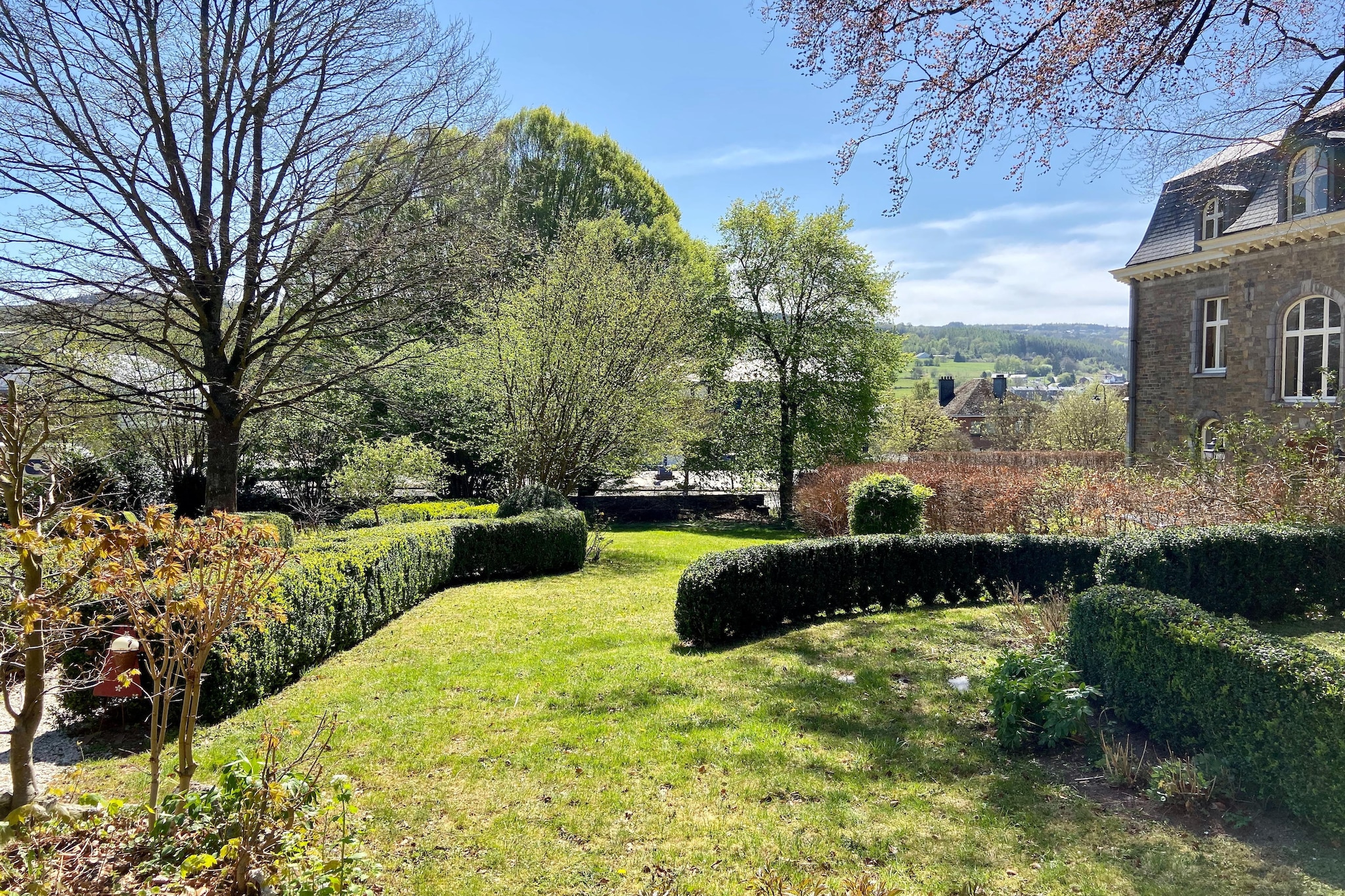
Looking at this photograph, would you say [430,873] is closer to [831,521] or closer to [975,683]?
[975,683]

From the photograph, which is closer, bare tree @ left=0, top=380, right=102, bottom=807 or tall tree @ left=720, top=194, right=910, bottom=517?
bare tree @ left=0, top=380, right=102, bottom=807

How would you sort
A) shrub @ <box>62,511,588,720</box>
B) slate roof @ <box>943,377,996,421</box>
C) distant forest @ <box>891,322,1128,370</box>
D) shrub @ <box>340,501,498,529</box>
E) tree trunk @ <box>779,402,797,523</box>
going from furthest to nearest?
distant forest @ <box>891,322,1128,370</box> < slate roof @ <box>943,377,996,421</box> < tree trunk @ <box>779,402,797,523</box> < shrub @ <box>340,501,498,529</box> < shrub @ <box>62,511,588,720</box>

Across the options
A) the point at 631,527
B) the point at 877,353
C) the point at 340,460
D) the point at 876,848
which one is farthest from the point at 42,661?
the point at 877,353

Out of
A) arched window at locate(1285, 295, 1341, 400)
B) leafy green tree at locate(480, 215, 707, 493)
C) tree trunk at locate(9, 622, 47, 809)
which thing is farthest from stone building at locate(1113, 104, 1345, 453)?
tree trunk at locate(9, 622, 47, 809)

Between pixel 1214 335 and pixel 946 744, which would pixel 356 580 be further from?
pixel 1214 335

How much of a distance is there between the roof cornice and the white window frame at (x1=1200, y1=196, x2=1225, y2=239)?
0.26m

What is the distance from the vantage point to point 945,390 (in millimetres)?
54062

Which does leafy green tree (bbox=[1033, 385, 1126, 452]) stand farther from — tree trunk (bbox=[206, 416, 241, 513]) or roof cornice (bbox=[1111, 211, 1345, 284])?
tree trunk (bbox=[206, 416, 241, 513])

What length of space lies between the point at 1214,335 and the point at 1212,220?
2950 mm

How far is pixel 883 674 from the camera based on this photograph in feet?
20.1

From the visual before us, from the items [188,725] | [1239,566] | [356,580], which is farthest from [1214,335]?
[188,725]

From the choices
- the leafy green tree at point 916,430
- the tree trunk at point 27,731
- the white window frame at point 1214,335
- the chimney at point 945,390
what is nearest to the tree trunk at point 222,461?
the tree trunk at point 27,731

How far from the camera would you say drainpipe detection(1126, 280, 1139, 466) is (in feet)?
65.2

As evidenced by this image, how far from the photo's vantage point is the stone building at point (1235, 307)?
1472 cm
